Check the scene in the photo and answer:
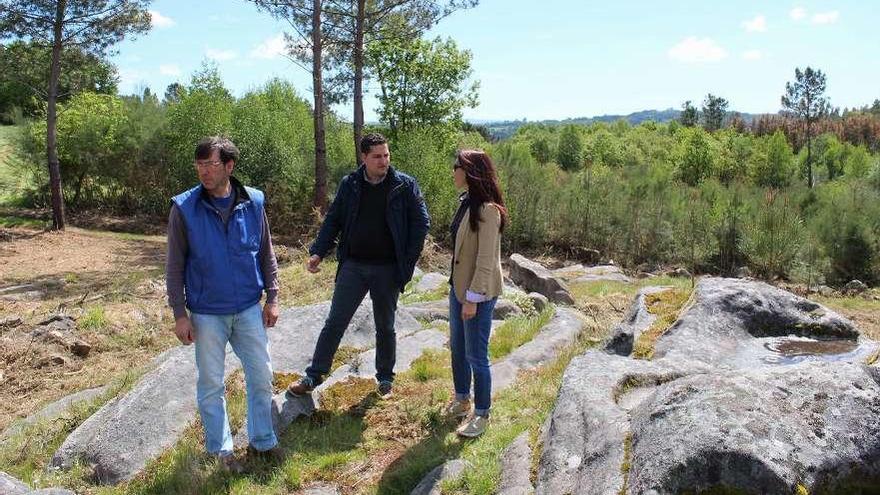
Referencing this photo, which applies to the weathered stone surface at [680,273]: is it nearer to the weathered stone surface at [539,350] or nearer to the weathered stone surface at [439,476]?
the weathered stone surface at [539,350]

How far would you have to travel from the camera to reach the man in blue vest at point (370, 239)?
15.6 ft

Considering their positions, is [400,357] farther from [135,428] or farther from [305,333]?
[135,428]

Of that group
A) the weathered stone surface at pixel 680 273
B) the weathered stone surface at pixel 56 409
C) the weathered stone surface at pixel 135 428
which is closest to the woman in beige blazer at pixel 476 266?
the weathered stone surface at pixel 135 428

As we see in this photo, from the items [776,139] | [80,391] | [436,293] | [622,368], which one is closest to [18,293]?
[80,391]

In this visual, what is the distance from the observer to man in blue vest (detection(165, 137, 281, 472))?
394 centimetres

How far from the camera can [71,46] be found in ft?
59.4

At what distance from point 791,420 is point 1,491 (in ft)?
11.9

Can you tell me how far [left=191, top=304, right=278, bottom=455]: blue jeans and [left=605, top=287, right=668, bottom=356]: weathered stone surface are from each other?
224 cm

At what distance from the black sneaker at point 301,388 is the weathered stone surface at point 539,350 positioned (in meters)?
1.40

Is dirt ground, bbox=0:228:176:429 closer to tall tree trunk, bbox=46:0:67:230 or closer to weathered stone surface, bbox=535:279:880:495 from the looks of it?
tall tree trunk, bbox=46:0:67:230

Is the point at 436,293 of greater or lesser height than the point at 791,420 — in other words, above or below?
below

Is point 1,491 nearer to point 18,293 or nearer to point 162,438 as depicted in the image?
point 162,438

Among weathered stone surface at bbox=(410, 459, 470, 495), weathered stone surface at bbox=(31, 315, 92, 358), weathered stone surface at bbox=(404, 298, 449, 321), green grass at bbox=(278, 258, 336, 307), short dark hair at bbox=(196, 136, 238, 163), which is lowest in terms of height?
weathered stone surface at bbox=(31, 315, 92, 358)

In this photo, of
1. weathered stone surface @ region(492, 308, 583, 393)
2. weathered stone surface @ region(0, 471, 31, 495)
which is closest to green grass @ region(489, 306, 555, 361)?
weathered stone surface @ region(492, 308, 583, 393)
